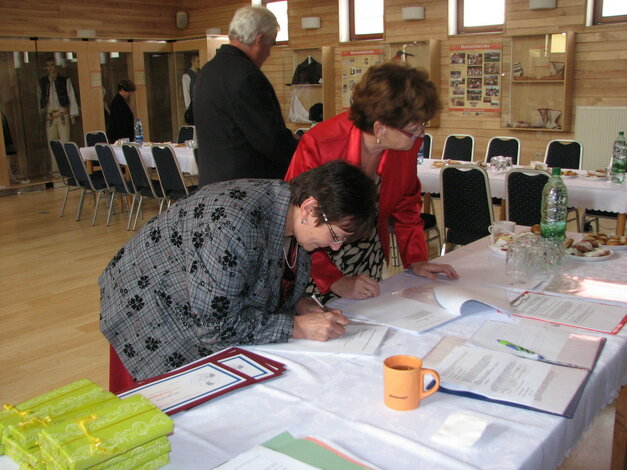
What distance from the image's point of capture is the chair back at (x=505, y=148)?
5.97 m

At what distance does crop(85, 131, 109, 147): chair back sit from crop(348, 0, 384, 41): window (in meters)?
3.59

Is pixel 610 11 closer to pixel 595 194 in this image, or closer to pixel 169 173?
pixel 595 194

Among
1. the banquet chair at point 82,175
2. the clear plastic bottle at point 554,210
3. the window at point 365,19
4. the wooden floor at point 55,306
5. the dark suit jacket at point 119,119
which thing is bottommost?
the wooden floor at point 55,306

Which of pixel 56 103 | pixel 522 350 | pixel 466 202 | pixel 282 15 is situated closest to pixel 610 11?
pixel 466 202

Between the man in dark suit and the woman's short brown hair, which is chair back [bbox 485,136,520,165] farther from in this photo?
the woman's short brown hair

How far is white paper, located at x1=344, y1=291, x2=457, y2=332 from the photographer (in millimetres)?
1760

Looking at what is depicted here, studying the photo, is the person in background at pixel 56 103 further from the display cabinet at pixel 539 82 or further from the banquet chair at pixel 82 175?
the display cabinet at pixel 539 82

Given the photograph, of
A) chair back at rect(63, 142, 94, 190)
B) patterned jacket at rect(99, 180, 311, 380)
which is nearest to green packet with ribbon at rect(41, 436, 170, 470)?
patterned jacket at rect(99, 180, 311, 380)

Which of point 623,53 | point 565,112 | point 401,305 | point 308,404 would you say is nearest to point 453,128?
point 565,112

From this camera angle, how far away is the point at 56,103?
9.33 meters

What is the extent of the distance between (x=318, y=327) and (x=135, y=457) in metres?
0.66

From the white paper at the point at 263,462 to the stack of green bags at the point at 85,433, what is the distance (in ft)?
0.42

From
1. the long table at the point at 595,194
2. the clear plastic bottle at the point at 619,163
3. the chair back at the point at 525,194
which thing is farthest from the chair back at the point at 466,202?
the clear plastic bottle at the point at 619,163

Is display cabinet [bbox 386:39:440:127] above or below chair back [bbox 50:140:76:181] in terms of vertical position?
above
